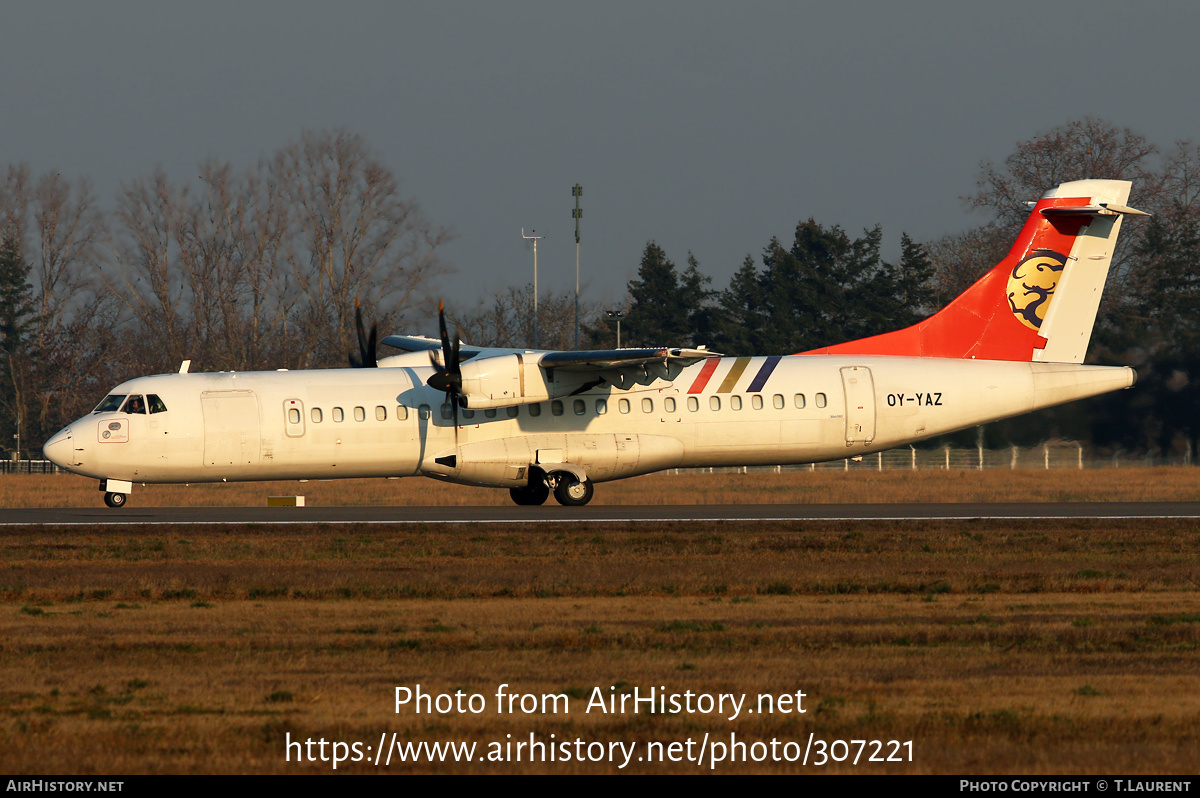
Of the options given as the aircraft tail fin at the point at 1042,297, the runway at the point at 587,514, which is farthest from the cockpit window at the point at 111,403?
the aircraft tail fin at the point at 1042,297

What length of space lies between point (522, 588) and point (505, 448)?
474 inches

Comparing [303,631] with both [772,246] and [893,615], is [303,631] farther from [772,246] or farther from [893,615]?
[772,246]

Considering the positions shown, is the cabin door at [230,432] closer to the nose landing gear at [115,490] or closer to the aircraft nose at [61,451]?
the nose landing gear at [115,490]

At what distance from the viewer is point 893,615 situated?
13469 mm

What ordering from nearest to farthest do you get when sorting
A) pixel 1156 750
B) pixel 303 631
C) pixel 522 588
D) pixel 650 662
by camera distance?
pixel 1156 750 → pixel 650 662 → pixel 303 631 → pixel 522 588

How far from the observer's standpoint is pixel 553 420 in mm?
27641

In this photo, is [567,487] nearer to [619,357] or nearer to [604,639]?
[619,357]

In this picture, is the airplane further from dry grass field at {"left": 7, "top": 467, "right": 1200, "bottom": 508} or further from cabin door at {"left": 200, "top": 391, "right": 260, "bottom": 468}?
dry grass field at {"left": 7, "top": 467, "right": 1200, "bottom": 508}

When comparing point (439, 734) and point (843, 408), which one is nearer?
point (439, 734)

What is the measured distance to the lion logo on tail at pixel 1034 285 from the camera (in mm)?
29469

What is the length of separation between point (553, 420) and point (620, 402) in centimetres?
154

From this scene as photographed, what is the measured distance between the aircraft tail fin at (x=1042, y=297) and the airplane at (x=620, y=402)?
0.03m

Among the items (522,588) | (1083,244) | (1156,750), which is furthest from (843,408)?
(1156,750)

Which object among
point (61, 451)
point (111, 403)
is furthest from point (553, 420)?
point (61, 451)
